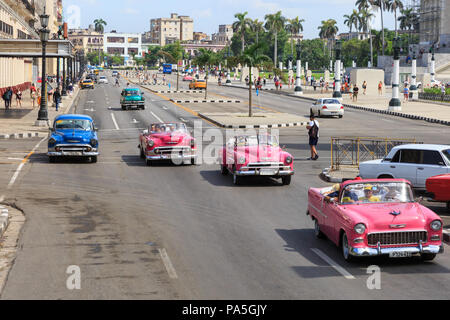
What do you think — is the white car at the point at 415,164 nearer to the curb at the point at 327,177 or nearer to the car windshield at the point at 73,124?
the curb at the point at 327,177

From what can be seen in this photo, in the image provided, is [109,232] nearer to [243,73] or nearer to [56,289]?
[56,289]

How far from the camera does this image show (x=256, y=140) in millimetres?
21328

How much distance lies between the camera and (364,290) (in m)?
10.2

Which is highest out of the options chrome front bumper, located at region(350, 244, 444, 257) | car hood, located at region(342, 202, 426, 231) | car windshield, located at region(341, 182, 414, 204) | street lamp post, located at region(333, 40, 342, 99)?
street lamp post, located at region(333, 40, 342, 99)

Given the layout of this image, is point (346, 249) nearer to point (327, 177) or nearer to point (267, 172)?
point (267, 172)

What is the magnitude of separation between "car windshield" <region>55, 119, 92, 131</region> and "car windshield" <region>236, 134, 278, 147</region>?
7.48m

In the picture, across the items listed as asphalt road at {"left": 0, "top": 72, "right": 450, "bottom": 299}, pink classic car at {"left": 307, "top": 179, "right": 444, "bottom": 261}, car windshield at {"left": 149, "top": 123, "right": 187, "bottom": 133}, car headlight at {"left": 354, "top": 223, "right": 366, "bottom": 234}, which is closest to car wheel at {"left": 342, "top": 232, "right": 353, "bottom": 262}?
pink classic car at {"left": 307, "top": 179, "right": 444, "bottom": 261}

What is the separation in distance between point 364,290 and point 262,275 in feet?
5.48

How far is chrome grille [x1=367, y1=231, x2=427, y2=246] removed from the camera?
459 inches

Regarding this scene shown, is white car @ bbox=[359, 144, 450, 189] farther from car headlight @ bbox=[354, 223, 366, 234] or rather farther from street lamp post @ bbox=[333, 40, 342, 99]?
street lamp post @ bbox=[333, 40, 342, 99]

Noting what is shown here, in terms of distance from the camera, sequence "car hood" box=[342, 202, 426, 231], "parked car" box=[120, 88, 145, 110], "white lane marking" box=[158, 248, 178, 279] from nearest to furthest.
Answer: "white lane marking" box=[158, 248, 178, 279], "car hood" box=[342, 202, 426, 231], "parked car" box=[120, 88, 145, 110]

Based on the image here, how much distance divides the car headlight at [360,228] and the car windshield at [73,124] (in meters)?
16.6

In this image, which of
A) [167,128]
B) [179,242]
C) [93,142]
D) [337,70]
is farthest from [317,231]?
[337,70]
